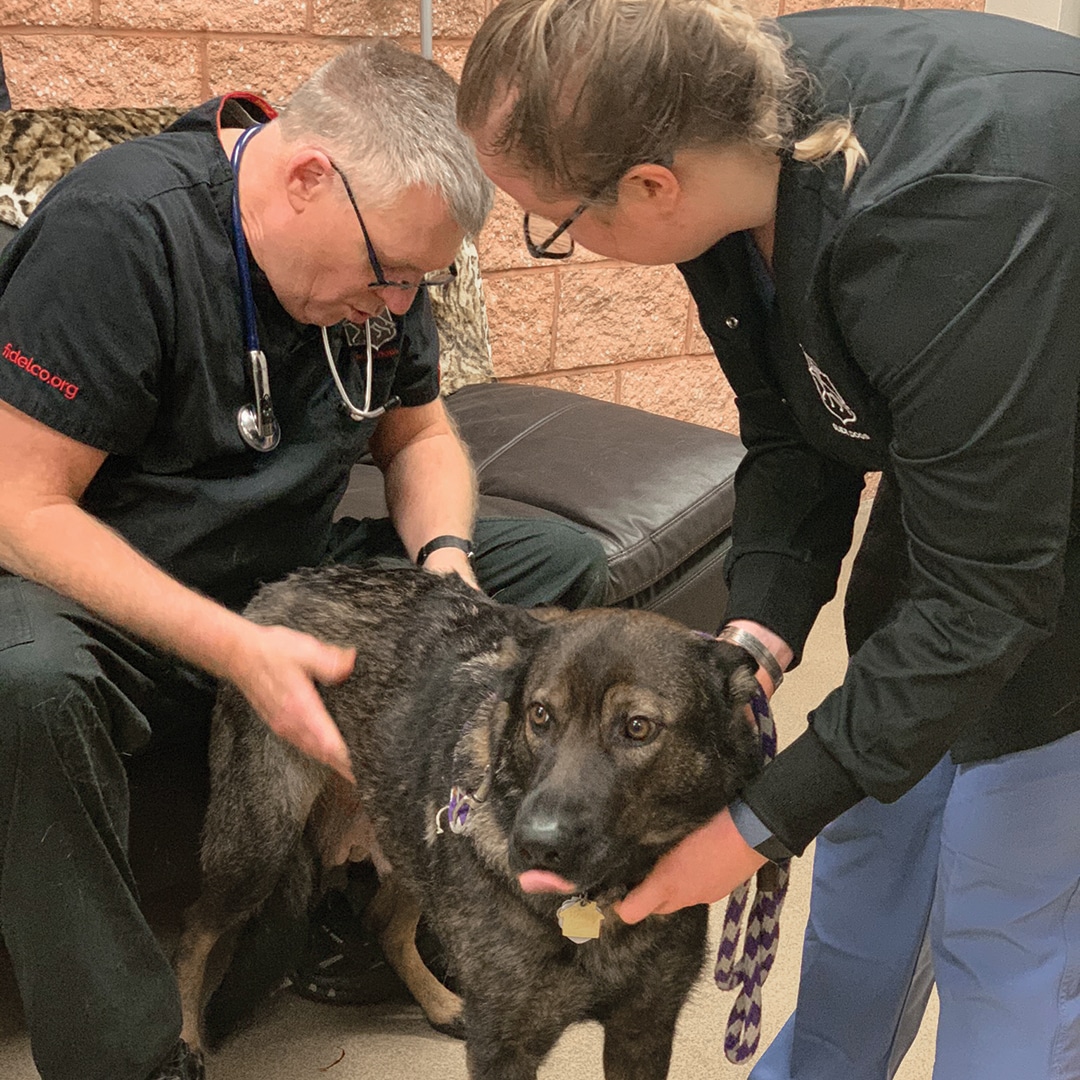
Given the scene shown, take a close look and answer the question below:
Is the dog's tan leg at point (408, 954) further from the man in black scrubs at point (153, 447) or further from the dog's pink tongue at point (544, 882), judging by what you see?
the dog's pink tongue at point (544, 882)

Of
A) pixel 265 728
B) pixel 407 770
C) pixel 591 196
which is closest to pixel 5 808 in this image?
pixel 265 728

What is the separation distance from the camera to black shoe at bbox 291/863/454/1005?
7.34ft

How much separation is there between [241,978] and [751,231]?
150 centimetres

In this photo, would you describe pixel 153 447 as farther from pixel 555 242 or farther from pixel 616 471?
pixel 616 471

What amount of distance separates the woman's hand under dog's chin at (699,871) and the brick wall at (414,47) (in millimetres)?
2373

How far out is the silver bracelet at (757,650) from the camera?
5.23ft

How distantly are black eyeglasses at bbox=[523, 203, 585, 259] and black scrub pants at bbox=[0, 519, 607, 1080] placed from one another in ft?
2.67

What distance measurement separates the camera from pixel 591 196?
120cm

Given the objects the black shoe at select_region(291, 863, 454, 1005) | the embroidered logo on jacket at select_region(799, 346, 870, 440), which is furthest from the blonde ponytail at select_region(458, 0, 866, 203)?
the black shoe at select_region(291, 863, 454, 1005)

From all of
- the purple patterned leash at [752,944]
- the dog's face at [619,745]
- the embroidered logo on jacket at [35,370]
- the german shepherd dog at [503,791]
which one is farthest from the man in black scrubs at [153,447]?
the purple patterned leash at [752,944]

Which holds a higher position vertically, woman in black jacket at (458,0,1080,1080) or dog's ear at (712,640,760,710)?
woman in black jacket at (458,0,1080,1080)

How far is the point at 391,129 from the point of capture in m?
1.69

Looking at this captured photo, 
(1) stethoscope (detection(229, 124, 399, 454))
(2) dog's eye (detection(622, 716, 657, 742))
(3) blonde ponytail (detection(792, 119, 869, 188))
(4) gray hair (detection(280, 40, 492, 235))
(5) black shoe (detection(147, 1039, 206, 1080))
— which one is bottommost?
(5) black shoe (detection(147, 1039, 206, 1080))

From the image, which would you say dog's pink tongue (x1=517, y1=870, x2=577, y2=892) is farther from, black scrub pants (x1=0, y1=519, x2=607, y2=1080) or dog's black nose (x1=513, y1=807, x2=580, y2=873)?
black scrub pants (x1=0, y1=519, x2=607, y2=1080)
